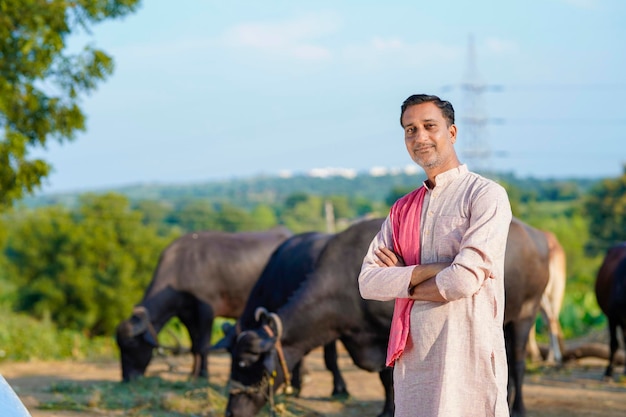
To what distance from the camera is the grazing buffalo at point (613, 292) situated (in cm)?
1144

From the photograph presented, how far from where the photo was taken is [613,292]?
38.2 ft

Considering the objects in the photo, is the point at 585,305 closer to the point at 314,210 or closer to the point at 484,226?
the point at 484,226

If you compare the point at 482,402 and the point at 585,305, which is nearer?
the point at 482,402

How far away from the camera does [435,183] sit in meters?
4.18

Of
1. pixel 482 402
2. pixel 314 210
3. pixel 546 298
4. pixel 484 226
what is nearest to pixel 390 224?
pixel 484 226

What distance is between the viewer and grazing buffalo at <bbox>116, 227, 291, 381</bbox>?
1132 centimetres

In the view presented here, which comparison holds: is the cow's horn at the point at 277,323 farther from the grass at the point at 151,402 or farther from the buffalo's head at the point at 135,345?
the buffalo's head at the point at 135,345

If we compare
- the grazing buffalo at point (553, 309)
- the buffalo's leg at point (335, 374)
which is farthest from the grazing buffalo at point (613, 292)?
the buffalo's leg at point (335, 374)

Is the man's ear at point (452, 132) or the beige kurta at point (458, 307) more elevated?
the man's ear at point (452, 132)

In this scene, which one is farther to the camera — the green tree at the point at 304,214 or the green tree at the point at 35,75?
the green tree at the point at 304,214

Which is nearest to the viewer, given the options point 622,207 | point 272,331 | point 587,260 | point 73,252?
point 272,331

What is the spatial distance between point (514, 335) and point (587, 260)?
39306 millimetres

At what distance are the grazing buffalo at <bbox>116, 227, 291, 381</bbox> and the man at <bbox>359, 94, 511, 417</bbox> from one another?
756 centimetres

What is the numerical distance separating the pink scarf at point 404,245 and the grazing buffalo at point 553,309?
926cm
